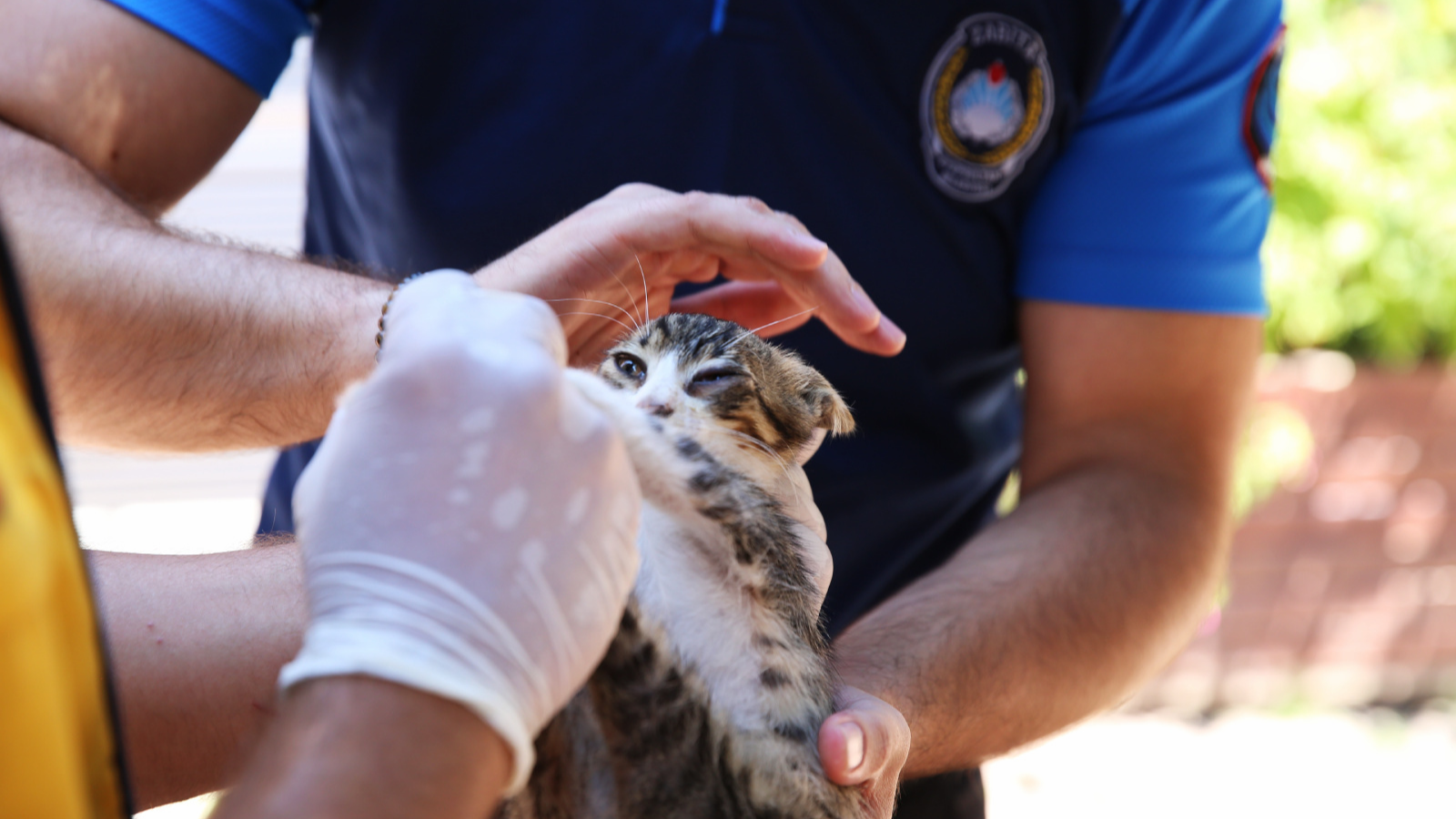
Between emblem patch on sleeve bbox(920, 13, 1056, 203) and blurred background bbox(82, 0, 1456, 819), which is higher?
emblem patch on sleeve bbox(920, 13, 1056, 203)

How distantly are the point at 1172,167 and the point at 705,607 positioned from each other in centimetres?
111

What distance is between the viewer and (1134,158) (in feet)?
5.00

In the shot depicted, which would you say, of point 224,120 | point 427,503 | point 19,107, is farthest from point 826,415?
point 19,107

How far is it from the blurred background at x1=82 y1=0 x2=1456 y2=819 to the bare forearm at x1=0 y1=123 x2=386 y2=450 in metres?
2.27

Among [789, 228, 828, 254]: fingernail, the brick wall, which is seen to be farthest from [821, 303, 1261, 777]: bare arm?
the brick wall

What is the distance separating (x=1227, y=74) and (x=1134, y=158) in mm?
177

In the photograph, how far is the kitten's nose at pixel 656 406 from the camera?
950 mm

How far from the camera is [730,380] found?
42.4 inches

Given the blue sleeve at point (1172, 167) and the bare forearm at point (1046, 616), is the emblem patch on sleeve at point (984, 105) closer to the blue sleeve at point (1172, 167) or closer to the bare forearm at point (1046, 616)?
the blue sleeve at point (1172, 167)

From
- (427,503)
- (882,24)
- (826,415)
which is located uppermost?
(882,24)

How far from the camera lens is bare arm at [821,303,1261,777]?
1.39 metres

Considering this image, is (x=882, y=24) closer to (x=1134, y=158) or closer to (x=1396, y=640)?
(x=1134, y=158)

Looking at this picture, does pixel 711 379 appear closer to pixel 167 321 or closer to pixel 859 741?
pixel 859 741

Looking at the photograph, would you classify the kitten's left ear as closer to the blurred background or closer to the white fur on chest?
the white fur on chest
